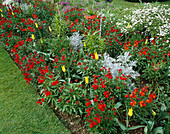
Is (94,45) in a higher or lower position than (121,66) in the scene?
higher

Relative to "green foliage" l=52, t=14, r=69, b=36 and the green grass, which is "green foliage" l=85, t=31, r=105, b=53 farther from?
the green grass

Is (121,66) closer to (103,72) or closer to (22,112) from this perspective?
(103,72)

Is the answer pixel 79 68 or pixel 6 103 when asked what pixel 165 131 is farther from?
pixel 6 103

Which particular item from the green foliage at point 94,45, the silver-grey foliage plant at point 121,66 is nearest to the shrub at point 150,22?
the green foliage at point 94,45

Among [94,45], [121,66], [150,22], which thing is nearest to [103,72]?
[121,66]

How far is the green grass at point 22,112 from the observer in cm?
252

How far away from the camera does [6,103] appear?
299 cm

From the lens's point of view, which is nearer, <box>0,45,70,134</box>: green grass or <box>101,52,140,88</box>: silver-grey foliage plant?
<box>0,45,70,134</box>: green grass

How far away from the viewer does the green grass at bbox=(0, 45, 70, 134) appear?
99.2 inches

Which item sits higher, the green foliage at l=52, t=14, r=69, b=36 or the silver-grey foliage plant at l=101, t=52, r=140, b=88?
the green foliage at l=52, t=14, r=69, b=36

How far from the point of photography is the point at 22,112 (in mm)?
2801

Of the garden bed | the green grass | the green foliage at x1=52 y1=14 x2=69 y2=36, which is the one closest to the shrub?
the garden bed

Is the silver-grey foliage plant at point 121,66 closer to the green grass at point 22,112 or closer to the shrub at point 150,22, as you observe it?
the shrub at point 150,22

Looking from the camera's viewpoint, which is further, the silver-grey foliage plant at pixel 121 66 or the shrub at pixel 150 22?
the shrub at pixel 150 22
